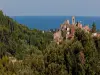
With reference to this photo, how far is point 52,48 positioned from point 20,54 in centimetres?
4099

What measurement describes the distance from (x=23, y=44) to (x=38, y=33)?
453 inches

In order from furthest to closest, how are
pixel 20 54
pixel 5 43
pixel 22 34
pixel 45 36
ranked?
pixel 45 36, pixel 22 34, pixel 5 43, pixel 20 54

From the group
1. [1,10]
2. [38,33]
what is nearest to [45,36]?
[38,33]

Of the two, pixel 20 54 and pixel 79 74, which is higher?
pixel 79 74

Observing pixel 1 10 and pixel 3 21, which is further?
pixel 1 10

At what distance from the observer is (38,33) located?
6706 cm

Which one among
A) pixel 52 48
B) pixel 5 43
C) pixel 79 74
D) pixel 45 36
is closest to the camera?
pixel 79 74

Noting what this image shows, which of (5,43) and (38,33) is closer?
(5,43)

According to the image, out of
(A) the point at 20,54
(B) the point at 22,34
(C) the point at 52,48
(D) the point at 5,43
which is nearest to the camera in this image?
(C) the point at 52,48

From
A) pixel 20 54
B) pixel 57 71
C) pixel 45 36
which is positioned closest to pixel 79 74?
pixel 57 71

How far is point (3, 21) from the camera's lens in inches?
2496

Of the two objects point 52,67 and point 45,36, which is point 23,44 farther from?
point 52,67

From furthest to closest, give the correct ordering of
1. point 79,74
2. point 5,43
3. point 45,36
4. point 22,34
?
point 45,36 < point 22,34 < point 5,43 < point 79,74

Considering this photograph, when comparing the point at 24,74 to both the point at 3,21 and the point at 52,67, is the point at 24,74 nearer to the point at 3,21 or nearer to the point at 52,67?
the point at 52,67
